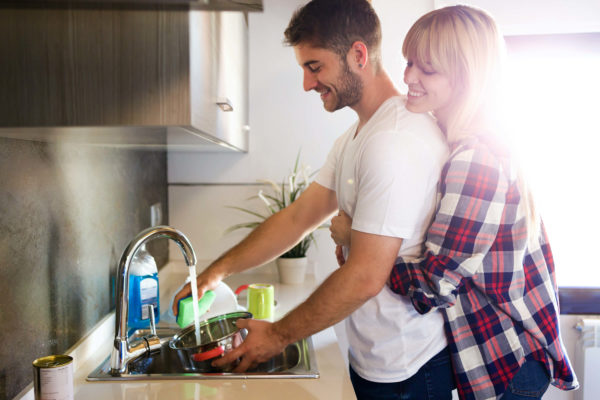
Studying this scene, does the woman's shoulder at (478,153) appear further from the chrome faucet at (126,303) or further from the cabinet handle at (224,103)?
the chrome faucet at (126,303)

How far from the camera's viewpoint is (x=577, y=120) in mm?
2229

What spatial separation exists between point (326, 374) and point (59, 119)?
78 centimetres

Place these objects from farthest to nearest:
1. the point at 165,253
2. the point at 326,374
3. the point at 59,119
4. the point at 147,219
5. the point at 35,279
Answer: the point at 165,253 < the point at 147,219 < the point at 326,374 < the point at 35,279 < the point at 59,119

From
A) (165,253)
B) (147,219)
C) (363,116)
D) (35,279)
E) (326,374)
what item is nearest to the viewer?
(35,279)

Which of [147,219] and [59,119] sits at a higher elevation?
[59,119]

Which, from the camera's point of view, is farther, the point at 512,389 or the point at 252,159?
the point at 252,159

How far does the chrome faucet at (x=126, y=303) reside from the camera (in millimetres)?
1075

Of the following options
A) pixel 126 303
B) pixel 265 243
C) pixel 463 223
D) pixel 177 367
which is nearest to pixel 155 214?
pixel 265 243

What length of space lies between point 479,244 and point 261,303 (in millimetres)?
760

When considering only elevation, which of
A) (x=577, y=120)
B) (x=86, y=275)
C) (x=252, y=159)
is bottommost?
(x=86, y=275)

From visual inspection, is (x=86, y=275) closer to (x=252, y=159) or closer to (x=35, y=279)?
Result: (x=35, y=279)

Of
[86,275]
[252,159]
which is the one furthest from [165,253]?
[86,275]

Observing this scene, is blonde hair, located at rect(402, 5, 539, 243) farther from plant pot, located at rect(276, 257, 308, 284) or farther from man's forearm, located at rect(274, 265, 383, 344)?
plant pot, located at rect(276, 257, 308, 284)

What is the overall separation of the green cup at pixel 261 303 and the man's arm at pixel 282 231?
8 cm
